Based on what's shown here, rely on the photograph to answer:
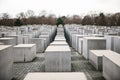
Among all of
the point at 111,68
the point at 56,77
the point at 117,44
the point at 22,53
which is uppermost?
the point at 117,44

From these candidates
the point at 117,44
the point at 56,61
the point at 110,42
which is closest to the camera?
the point at 56,61

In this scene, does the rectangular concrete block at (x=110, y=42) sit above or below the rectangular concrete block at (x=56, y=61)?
above

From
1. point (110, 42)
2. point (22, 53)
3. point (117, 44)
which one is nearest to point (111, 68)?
point (117, 44)

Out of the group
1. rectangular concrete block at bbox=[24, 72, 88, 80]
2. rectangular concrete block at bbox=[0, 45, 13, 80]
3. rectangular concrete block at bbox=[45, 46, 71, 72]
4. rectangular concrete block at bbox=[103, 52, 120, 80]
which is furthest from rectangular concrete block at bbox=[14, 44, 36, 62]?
rectangular concrete block at bbox=[24, 72, 88, 80]

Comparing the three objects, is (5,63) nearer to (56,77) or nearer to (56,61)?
(56,61)

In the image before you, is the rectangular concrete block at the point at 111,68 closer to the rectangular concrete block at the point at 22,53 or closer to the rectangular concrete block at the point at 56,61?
the rectangular concrete block at the point at 56,61

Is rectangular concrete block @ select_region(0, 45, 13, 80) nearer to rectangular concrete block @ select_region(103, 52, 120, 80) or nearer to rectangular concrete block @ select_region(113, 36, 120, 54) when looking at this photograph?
rectangular concrete block @ select_region(103, 52, 120, 80)

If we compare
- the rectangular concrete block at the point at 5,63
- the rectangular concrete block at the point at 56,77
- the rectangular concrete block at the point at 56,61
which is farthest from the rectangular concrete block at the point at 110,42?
the rectangular concrete block at the point at 56,77

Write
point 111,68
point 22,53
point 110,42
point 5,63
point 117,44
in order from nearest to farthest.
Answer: point 111,68 → point 5,63 → point 117,44 → point 22,53 → point 110,42

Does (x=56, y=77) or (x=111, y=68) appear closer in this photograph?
(x=56, y=77)

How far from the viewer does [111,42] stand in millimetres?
13156

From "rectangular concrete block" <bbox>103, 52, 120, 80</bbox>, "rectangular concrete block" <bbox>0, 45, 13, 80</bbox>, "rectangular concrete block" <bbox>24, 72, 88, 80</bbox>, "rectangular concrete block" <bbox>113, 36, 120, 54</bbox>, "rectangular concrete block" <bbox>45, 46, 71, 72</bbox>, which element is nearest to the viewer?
"rectangular concrete block" <bbox>24, 72, 88, 80</bbox>

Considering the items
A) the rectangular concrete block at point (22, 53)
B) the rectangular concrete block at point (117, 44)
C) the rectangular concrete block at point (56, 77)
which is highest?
the rectangular concrete block at point (117, 44)

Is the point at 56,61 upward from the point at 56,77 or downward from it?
downward
